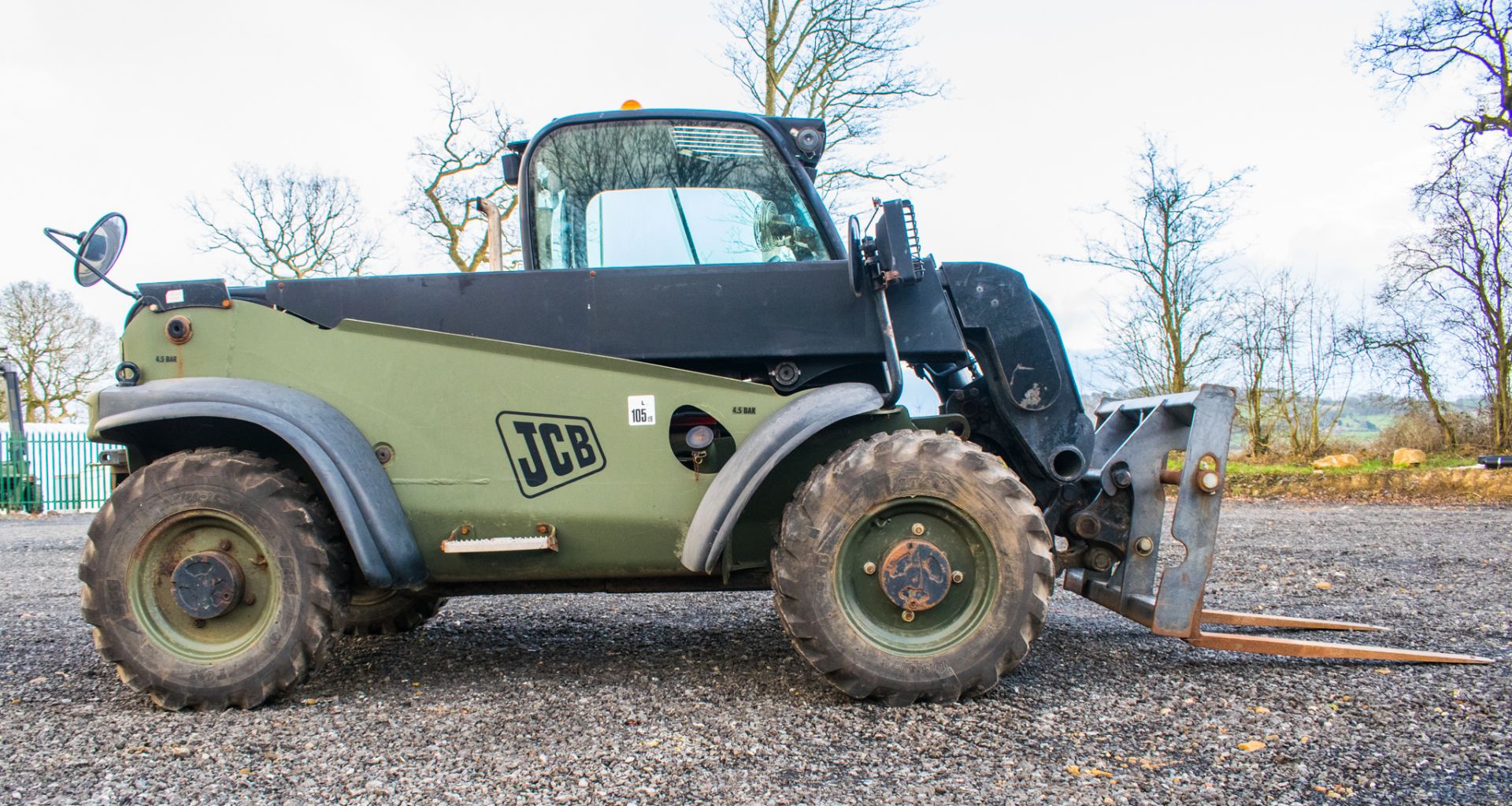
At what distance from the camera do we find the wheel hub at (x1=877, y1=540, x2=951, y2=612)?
10.5ft

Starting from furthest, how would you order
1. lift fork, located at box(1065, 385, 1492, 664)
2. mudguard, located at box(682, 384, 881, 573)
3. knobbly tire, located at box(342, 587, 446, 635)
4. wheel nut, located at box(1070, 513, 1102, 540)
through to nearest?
1. knobbly tire, located at box(342, 587, 446, 635)
2. wheel nut, located at box(1070, 513, 1102, 540)
3. lift fork, located at box(1065, 385, 1492, 664)
4. mudguard, located at box(682, 384, 881, 573)

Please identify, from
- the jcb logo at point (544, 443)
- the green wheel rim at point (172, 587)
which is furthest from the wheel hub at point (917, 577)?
the green wheel rim at point (172, 587)

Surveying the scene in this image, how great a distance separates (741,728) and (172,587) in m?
2.04

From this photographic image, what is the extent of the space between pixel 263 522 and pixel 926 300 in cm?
250

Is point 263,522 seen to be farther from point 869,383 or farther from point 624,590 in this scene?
point 869,383

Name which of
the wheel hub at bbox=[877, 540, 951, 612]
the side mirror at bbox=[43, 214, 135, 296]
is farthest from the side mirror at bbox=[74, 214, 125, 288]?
the wheel hub at bbox=[877, 540, 951, 612]

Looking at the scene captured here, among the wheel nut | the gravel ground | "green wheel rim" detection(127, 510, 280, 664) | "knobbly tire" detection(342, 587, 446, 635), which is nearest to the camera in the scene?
the gravel ground

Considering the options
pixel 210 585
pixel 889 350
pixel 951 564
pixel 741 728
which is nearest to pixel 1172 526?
pixel 951 564

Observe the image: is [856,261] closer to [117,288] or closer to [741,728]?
[741,728]

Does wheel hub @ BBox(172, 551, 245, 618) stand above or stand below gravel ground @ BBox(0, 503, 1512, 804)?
above

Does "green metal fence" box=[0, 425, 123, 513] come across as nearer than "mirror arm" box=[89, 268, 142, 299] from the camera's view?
No

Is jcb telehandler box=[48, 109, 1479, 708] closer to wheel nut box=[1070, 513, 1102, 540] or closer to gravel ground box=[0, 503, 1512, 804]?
wheel nut box=[1070, 513, 1102, 540]

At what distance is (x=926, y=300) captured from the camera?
11.9 ft

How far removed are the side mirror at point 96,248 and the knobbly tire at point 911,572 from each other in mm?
2586
